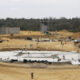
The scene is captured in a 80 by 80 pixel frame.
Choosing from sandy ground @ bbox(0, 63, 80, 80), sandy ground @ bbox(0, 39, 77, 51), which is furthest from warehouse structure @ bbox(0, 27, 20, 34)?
sandy ground @ bbox(0, 63, 80, 80)

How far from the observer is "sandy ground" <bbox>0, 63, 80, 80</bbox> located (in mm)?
14656

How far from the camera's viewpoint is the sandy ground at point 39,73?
14.7 m

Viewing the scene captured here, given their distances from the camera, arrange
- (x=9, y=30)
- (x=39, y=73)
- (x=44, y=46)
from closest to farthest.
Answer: (x=39, y=73)
(x=44, y=46)
(x=9, y=30)

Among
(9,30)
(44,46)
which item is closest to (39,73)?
(44,46)

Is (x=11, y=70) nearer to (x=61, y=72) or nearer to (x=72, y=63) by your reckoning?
(x=61, y=72)

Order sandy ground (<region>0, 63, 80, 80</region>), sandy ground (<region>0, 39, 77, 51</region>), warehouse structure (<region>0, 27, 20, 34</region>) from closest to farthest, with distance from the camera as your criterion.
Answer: sandy ground (<region>0, 63, 80, 80</region>)
sandy ground (<region>0, 39, 77, 51</region>)
warehouse structure (<region>0, 27, 20, 34</region>)

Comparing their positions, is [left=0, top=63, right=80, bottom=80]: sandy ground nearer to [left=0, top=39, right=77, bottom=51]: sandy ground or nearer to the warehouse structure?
[left=0, top=39, right=77, bottom=51]: sandy ground

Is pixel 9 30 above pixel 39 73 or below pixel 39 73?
above

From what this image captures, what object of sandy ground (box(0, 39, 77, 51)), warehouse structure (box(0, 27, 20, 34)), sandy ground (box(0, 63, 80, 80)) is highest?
warehouse structure (box(0, 27, 20, 34))

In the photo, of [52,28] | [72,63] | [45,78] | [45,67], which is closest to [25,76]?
[45,78]

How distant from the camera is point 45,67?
1714 cm

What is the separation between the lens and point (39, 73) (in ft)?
51.2

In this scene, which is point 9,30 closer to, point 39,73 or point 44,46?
point 44,46

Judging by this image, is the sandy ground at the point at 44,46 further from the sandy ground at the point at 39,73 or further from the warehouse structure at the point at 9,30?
the warehouse structure at the point at 9,30
